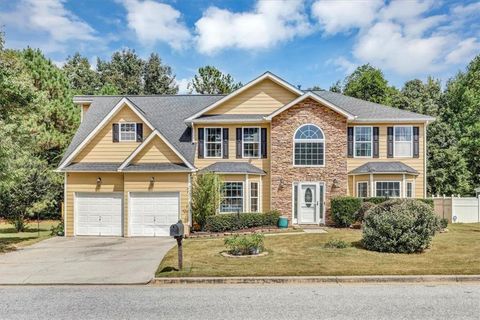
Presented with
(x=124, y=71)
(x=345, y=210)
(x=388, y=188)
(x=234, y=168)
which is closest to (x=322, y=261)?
(x=345, y=210)

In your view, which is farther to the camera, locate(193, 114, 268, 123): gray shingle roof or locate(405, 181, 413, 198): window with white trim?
locate(193, 114, 268, 123): gray shingle roof

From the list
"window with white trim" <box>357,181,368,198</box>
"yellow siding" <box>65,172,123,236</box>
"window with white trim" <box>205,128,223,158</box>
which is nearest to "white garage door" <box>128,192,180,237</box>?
"yellow siding" <box>65,172,123,236</box>

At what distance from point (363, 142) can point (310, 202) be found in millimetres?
4686

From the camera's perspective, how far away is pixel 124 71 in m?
61.9

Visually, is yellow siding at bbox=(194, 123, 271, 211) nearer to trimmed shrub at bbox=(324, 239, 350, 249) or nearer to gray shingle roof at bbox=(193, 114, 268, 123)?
gray shingle roof at bbox=(193, 114, 268, 123)

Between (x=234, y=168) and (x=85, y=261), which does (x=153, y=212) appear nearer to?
(x=234, y=168)

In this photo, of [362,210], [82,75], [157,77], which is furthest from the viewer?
[157,77]

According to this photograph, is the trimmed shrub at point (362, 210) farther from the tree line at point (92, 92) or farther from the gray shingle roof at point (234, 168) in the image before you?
the tree line at point (92, 92)

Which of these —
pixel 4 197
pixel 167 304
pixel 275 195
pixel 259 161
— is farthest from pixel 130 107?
pixel 167 304

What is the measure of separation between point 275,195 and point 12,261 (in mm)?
13200

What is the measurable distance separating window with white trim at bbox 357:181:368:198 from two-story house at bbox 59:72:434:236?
7 centimetres

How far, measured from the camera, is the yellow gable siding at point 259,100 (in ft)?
76.5

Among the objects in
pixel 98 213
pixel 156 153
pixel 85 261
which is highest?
pixel 156 153

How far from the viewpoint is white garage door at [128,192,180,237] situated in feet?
67.2
